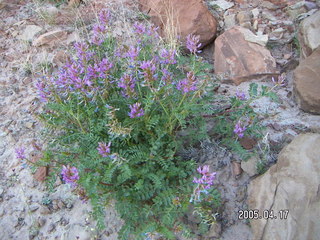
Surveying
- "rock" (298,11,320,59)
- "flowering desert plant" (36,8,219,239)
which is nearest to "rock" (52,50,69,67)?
"flowering desert plant" (36,8,219,239)

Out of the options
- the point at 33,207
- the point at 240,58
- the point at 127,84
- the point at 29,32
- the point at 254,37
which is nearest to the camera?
the point at 127,84

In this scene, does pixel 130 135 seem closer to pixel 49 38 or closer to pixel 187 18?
pixel 187 18

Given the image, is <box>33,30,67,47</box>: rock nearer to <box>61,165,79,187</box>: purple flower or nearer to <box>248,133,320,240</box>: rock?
<box>61,165,79,187</box>: purple flower

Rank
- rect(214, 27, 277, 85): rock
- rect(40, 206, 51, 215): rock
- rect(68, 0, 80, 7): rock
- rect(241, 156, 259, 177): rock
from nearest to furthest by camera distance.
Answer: rect(241, 156, 259, 177): rock
rect(40, 206, 51, 215): rock
rect(214, 27, 277, 85): rock
rect(68, 0, 80, 7): rock

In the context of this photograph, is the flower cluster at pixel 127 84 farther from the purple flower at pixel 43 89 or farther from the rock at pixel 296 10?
the rock at pixel 296 10

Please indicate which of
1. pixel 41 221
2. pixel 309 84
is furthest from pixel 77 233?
pixel 309 84

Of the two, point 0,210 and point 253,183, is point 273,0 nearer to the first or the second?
point 253,183
